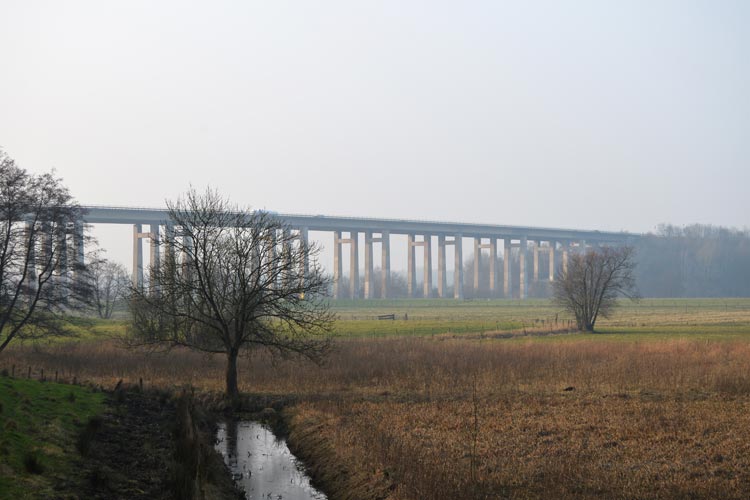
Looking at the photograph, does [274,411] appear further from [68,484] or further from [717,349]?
[717,349]

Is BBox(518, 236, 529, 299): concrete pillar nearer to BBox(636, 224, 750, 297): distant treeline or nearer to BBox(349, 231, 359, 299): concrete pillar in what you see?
BBox(636, 224, 750, 297): distant treeline

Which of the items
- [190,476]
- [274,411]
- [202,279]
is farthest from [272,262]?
[190,476]

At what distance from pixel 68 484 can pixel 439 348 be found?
2884 centimetres

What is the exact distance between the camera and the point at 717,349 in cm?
3553

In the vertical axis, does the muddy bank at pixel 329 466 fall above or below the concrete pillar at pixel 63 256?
below

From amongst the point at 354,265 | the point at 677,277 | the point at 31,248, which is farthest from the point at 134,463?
the point at 677,277

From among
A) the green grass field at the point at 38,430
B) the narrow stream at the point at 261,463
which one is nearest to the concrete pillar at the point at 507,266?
the green grass field at the point at 38,430

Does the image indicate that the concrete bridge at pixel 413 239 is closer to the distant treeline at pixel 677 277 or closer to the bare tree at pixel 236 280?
the distant treeline at pixel 677 277

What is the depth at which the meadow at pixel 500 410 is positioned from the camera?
13.5 metres

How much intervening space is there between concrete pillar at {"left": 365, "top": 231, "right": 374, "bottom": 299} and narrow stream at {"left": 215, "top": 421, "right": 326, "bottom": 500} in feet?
408

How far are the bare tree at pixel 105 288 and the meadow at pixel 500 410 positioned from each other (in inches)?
124

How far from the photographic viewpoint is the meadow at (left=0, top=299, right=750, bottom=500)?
533 inches

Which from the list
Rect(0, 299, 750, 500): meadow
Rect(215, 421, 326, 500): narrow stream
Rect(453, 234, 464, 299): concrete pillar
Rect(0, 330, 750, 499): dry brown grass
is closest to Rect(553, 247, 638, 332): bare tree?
Rect(0, 299, 750, 500): meadow

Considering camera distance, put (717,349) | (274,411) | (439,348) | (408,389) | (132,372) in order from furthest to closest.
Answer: (439,348) < (717,349) < (132,372) < (408,389) < (274,411)
